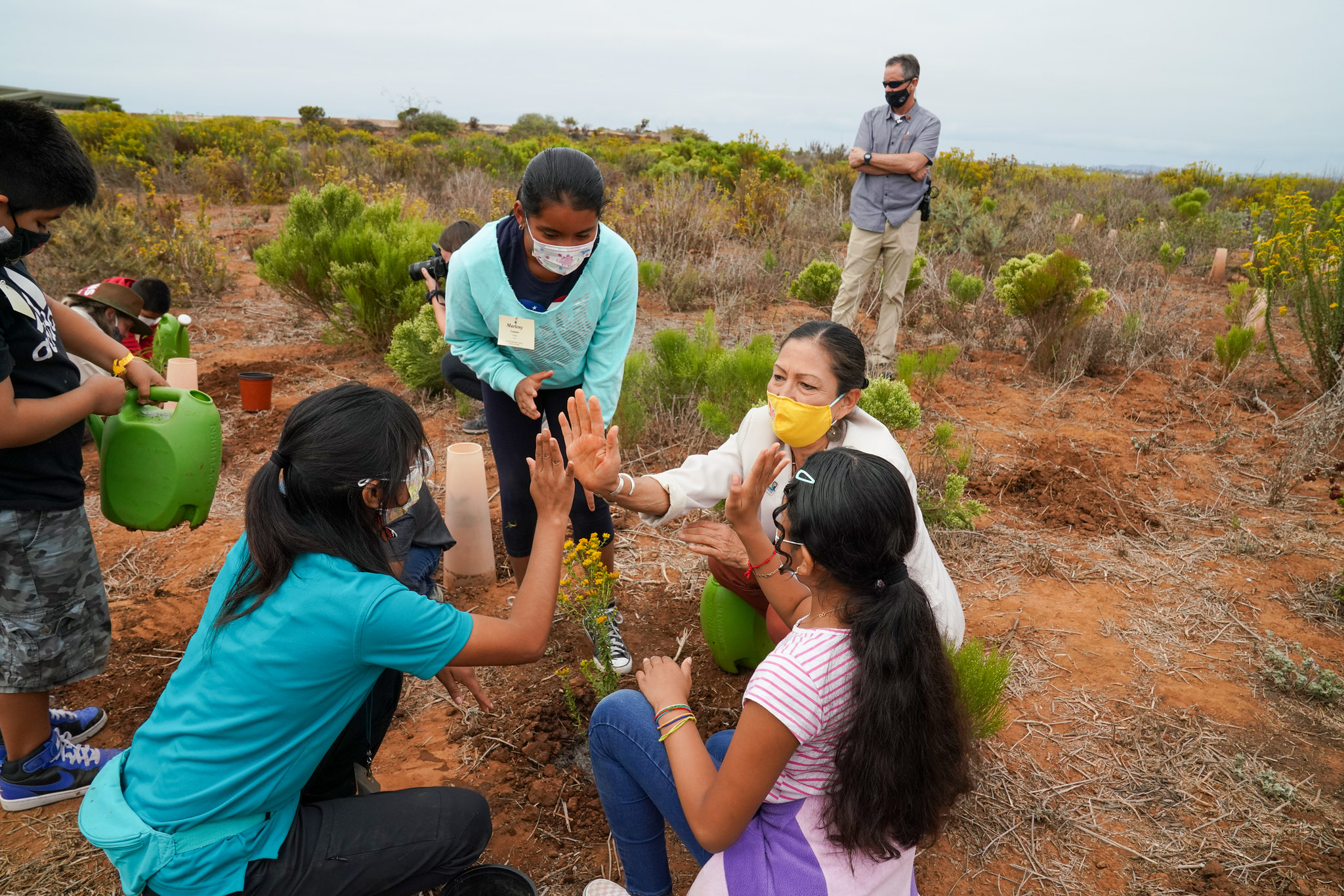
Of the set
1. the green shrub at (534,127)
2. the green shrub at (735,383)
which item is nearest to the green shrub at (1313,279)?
the green shrub at (735,383)

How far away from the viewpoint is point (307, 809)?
62.0 inches

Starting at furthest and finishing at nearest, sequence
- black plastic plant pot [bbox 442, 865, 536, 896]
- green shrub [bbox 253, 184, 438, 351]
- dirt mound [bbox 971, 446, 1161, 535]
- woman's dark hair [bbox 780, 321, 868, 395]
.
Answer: green shrub [bbox 253, 184, 438, 351], dirt mound [bbox 971, 446, 1161, 535], woman's dark hair [bbox 780, 321, 868, 395], black plastic plant pot [bbox 442, 865, 536, 896]

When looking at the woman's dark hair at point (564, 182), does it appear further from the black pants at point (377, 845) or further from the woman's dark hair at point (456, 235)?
the woman's dark hair at point (456, 235)

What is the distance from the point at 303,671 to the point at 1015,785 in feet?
6.68

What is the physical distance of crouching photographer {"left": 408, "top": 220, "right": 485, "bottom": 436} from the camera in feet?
13.6

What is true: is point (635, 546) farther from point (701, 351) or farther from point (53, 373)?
point (53, 373)

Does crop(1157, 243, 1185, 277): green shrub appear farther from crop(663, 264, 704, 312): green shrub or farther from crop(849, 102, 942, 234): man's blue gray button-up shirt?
crop(663, 264, 704, 312): green shrub

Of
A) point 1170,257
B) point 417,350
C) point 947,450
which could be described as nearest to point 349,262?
point 417,350

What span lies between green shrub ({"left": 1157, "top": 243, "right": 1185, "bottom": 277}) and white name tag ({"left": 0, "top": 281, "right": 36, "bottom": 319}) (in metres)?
10.2

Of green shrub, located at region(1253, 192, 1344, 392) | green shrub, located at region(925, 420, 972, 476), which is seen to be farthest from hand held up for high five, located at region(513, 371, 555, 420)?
green shrub, located at region(1253, 192, 1344, 392)

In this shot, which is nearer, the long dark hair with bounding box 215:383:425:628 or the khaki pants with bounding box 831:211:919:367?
the long dark hair with bounding box 215:383:425:628

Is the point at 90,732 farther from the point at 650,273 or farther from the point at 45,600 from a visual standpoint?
the point at 650,273

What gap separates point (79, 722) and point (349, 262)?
4.17 metres

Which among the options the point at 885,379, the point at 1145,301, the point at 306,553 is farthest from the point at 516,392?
the point at 1145,301
